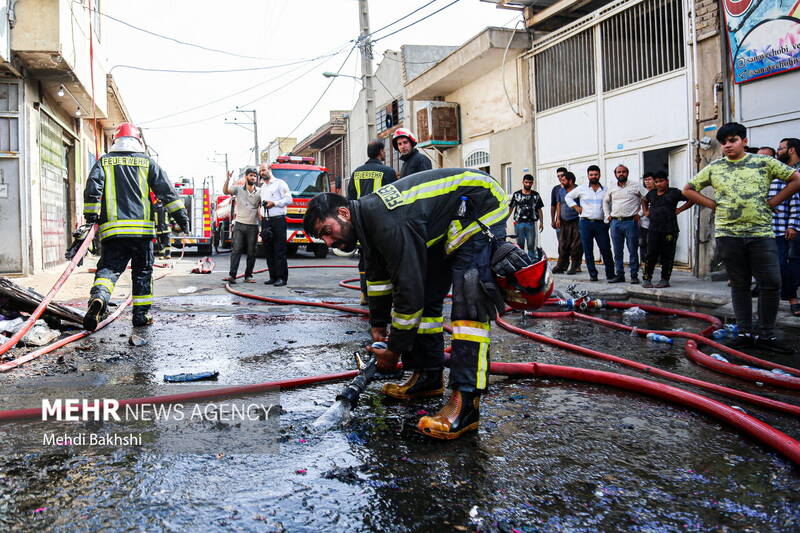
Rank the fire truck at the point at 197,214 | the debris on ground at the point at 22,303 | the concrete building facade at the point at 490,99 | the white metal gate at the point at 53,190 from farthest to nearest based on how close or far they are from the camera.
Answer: the fire truck at the point at 197,214, the concrete building facade at the point at 490,99, the white metal gate at the point at 53,190, the debris on ground at the point at 22,303

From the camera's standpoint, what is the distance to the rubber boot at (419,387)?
10.7 feet

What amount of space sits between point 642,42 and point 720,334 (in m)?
7.82

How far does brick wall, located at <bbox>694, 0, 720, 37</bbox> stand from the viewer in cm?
924

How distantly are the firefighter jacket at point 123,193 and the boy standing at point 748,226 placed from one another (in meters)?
4.84

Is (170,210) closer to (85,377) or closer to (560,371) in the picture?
(85,377)

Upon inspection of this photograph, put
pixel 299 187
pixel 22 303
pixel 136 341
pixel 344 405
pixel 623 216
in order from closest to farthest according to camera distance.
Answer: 1. pixel 344 405
2. pixel 136 341
3. pixel 22 303
4. pixel 623 216
5. pixel 299 187

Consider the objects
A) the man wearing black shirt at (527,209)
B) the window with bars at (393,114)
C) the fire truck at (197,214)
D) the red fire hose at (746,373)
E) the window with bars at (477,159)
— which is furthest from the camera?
the window with bars at (393,114)

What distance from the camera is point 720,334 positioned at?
16.5ft

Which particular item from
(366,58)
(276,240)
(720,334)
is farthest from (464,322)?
Result: (366,58)

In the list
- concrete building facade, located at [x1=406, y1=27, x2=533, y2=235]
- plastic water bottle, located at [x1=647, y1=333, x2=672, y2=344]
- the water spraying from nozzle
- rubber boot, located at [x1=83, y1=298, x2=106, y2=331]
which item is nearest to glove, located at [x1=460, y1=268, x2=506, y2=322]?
the water spraying from nozzle

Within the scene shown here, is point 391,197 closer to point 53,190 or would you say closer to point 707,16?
point 707,16

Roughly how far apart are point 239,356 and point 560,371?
7.27 ft

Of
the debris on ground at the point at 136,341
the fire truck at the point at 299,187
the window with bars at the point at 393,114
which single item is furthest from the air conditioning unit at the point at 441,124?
the debris on ground at the point at 136,341

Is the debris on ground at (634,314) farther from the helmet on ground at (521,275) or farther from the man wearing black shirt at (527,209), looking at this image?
the man wearing black shirt at (527,209)
